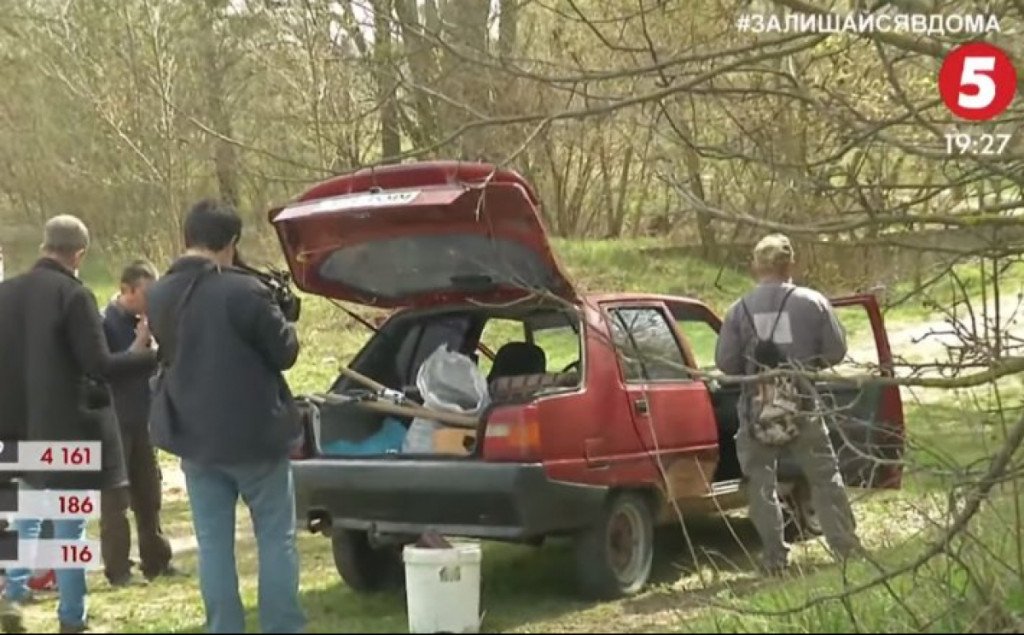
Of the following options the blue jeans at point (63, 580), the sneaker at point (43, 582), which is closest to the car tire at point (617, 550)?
the blue jeans at point (63, 580)

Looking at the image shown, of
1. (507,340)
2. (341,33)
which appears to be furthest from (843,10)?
(341,33)

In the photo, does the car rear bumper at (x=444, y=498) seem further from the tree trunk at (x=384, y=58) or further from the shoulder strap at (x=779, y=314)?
the tree trunk at (x=384, y=58)

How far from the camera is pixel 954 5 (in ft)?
21.9

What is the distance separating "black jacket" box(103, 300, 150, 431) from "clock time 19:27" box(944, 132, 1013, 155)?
4221 mm

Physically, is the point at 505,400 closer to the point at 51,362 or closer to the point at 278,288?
the point at 278,288

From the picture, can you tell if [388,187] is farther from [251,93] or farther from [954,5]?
[251,93]

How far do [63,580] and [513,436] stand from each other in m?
2.03

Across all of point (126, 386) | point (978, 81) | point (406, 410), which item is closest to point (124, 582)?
point (126, 386)

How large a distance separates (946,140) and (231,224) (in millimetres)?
2770

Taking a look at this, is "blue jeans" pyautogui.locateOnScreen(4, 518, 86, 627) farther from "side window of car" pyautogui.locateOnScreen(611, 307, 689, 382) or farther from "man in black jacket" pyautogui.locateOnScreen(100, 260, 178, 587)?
"side window of car" pyautogui.locateOnScreen(611, 307, 689, 382)

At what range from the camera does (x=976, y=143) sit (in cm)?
598

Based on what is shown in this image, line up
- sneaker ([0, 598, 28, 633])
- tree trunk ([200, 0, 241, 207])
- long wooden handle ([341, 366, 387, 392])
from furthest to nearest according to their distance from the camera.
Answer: tree trunk ([200, 0, 241, 207]) → long wooden handle ([341, 366, 387, 392]) → sneaker ([0, 598, 28, 633])

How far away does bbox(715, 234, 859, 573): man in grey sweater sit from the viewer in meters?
7.04

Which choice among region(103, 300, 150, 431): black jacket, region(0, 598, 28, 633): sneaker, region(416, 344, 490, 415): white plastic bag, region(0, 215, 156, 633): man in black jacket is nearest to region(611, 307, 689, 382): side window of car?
region(416, 344, 490, 415): white plastic bag
